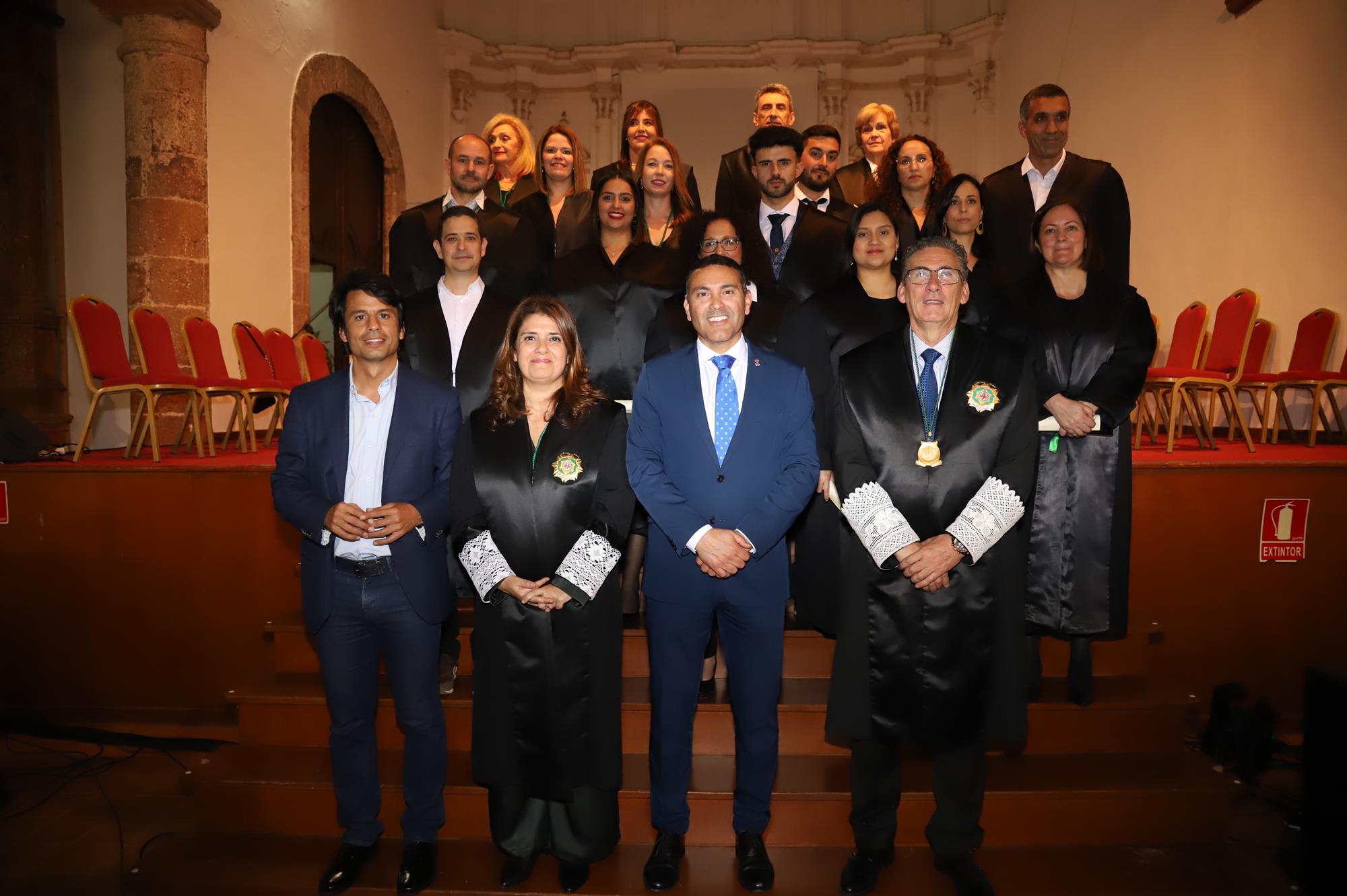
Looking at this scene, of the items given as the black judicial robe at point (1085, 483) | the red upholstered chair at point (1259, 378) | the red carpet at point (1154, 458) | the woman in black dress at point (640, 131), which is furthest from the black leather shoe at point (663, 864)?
the red upholstered chair at point (1259, 378)

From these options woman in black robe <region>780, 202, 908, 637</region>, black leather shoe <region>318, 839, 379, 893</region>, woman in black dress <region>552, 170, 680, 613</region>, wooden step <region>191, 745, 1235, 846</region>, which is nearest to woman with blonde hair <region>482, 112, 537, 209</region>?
woman in black dress <region>552, 170, 680, 613</region>

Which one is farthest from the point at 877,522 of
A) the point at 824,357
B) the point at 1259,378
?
the point at 1259,378

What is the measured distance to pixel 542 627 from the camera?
2.54 meters

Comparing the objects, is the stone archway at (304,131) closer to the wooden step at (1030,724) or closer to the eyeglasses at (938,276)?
the wooden step at (1030,724)

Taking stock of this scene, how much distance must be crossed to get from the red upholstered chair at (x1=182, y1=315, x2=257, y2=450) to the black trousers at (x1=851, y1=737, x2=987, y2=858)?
4.80m

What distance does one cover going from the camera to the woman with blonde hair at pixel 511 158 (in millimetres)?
4609

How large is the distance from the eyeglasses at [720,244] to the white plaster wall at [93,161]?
18.0 feet

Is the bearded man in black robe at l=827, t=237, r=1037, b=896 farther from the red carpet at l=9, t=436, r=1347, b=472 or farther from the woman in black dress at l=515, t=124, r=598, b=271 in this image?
the red carpet at l=9, t=436, r=1347, b=472

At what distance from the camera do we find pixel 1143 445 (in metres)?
5.82

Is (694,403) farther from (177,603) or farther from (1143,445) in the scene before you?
(1143,445)

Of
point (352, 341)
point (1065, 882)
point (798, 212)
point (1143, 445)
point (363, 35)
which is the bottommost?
point (1065, 882)

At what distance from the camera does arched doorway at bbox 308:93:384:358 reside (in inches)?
348

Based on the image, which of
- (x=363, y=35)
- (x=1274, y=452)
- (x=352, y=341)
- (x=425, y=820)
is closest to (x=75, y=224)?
(x=363, y=35)

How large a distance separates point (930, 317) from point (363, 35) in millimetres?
8692
